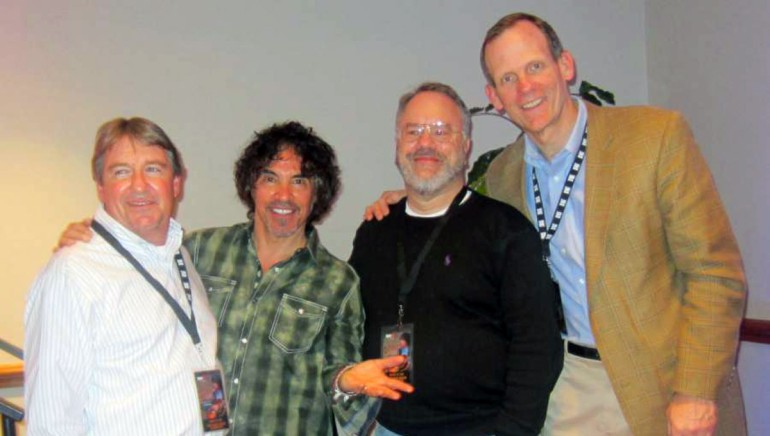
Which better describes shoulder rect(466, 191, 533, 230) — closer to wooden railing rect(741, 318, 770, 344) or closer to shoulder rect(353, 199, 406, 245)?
shoulder rect(353, 199, 406, 245)

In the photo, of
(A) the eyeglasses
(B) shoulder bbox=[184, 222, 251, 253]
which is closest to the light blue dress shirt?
(A) the eyeglasses

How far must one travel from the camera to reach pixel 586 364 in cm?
206

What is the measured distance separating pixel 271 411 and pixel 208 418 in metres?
0.32

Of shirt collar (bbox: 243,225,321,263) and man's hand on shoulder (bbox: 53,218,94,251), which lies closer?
man's hand on shoulder (bbox: 53,218,94,251)

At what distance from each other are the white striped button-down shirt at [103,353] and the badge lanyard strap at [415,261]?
65 cm

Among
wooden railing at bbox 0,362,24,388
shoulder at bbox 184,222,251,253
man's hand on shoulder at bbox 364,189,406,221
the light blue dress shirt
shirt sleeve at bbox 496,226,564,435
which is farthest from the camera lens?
wooden railing at bbox 0,362,24,388

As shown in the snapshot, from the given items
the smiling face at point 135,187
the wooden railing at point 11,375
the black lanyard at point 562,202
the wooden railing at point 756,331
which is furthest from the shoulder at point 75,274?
the wooden railing at point 756,331

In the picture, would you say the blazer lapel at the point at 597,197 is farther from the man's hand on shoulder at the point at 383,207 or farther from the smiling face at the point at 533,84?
the man's hand on shoulder at the point at 383,207

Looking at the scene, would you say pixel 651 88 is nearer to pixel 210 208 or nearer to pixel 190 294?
pixel 210 208

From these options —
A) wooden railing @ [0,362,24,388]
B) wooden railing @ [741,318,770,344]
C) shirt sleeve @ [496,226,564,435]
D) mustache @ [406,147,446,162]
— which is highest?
mustache @ [406,147,446,162]

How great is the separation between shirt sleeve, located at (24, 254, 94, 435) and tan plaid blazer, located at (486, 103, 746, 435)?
1399 mm

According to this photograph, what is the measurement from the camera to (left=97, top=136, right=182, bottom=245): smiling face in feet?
6.14

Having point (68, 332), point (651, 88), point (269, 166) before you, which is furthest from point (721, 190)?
point (68, 332)

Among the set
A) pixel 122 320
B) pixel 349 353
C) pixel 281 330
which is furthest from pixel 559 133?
pixel 122 320
